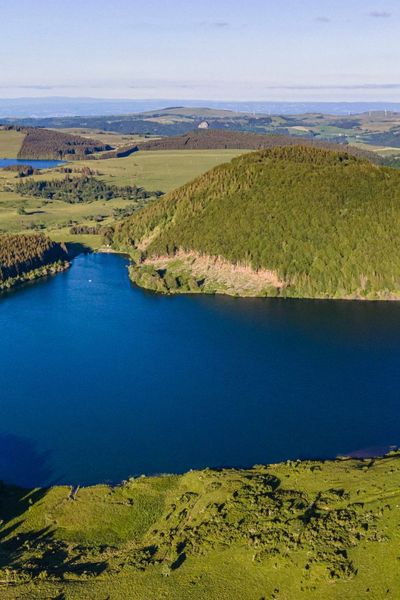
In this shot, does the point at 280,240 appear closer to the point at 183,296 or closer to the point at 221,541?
the point at 183,296

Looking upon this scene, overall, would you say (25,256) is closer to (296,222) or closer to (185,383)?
(296,222)

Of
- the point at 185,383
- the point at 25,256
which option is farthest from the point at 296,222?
the point at 25,256

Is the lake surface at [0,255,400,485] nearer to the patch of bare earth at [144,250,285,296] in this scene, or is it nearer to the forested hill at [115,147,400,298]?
the patch of bare earth at [144,250,285,296]

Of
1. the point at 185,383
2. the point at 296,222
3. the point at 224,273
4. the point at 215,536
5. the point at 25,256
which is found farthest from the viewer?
the point at 25,256

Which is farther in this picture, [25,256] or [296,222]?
[25,256]

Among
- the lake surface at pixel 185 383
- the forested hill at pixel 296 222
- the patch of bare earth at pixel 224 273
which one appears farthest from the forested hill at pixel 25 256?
the patch of bare earth at pixel 224 273

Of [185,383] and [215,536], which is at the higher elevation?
[185,383]
